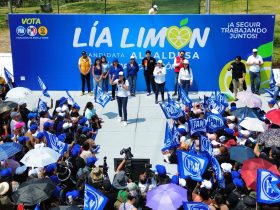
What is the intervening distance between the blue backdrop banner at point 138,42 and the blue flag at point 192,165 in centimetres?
996

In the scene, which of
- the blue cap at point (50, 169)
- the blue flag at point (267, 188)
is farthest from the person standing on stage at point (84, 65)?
the blue flag at point (267, 188)

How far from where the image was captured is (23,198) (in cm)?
888

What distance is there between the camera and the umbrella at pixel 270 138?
11.7m

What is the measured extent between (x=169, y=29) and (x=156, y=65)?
2038mm

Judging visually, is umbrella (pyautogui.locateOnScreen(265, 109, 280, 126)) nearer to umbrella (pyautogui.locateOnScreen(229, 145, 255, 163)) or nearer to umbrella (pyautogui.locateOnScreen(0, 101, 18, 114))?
umbrella (pyautogui.locateOnScreen(229, 145, 255, 163))

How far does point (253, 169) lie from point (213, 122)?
3487 millimetres

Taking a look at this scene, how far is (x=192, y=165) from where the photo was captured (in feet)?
32.4

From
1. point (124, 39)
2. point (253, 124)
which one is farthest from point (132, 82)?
point (253, 124)

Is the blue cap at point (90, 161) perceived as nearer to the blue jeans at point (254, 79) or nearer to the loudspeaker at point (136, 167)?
the loudspeaker at point (136, 167)

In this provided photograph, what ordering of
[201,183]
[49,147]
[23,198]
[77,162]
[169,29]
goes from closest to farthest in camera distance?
[23,198], [201,183], [77,162], [49,147], [169,29]

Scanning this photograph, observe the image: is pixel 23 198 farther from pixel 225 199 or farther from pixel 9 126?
pixel 9 126

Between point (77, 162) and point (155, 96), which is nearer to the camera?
point (77, 162)

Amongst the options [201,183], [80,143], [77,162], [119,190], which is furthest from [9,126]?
[201,183]

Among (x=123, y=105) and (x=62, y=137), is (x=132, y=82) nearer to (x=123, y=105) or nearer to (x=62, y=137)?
(x=123, y=105)
